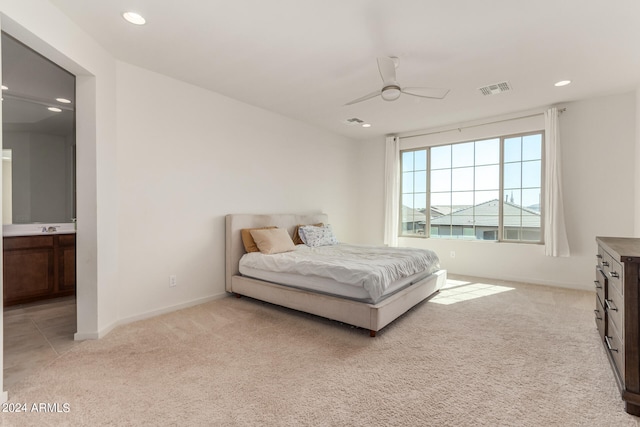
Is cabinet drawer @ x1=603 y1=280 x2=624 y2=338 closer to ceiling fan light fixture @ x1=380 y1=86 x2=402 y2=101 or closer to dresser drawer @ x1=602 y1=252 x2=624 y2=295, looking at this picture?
dresser drawer @ x1=602 y1=252 x2=624 y2=295

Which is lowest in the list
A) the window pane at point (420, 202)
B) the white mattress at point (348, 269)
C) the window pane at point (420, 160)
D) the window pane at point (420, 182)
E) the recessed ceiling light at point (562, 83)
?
the white mattress at point (348, 269)

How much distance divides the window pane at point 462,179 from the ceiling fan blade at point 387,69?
3.34 m

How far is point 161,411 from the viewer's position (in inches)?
67.1

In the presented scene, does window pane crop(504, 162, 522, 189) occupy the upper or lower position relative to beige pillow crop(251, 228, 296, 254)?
upper

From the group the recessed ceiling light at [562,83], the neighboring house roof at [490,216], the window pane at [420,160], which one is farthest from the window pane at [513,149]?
the window pane at [420,160]

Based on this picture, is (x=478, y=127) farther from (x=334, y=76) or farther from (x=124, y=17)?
(x=124, y=17)

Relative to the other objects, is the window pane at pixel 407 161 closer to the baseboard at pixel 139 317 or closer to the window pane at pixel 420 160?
the window pane at pixel 420 160

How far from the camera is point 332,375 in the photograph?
2.08m

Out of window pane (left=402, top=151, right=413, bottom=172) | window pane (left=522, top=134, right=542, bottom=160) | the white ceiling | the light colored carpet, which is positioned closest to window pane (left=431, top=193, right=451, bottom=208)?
window pane (left=402, top=151, right=413, bottom=172)

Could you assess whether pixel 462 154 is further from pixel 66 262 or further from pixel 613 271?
pixel 66 262

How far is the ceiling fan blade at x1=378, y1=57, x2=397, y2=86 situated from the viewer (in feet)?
8.54

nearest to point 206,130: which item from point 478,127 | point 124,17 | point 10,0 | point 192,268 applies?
point 124,17

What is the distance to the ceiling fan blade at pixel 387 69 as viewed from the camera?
2.60 m

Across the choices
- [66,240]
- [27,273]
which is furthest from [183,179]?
[27,273]
